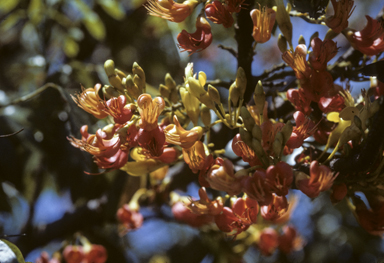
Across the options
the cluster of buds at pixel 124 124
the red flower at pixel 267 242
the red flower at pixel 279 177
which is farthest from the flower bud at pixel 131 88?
the red flower at pixel 267 242

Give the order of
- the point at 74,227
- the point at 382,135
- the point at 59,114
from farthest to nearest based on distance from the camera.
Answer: the point at 74,227 → the point at 59,114 → the point at 382,135

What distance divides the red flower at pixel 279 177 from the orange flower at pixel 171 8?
52cm

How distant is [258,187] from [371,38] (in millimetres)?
570

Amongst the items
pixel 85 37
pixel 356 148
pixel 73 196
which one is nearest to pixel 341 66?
pixel 356 148

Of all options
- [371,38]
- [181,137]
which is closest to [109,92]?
[181,137]

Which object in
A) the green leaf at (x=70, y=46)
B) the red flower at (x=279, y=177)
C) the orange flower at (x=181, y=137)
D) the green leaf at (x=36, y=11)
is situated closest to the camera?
the red flower at (x=279, y=177)

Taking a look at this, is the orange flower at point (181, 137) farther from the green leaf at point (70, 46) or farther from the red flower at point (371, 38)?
the green leaf at point (70, 46)

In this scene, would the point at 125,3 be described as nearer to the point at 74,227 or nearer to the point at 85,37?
the point at 85,37

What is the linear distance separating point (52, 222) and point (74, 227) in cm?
12

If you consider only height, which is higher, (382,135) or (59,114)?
(382,135)

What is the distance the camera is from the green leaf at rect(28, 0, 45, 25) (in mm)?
1994

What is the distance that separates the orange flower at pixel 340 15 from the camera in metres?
0.92

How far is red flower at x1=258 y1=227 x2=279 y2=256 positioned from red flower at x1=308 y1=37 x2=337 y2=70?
4.62ft

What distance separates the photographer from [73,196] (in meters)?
1.95
